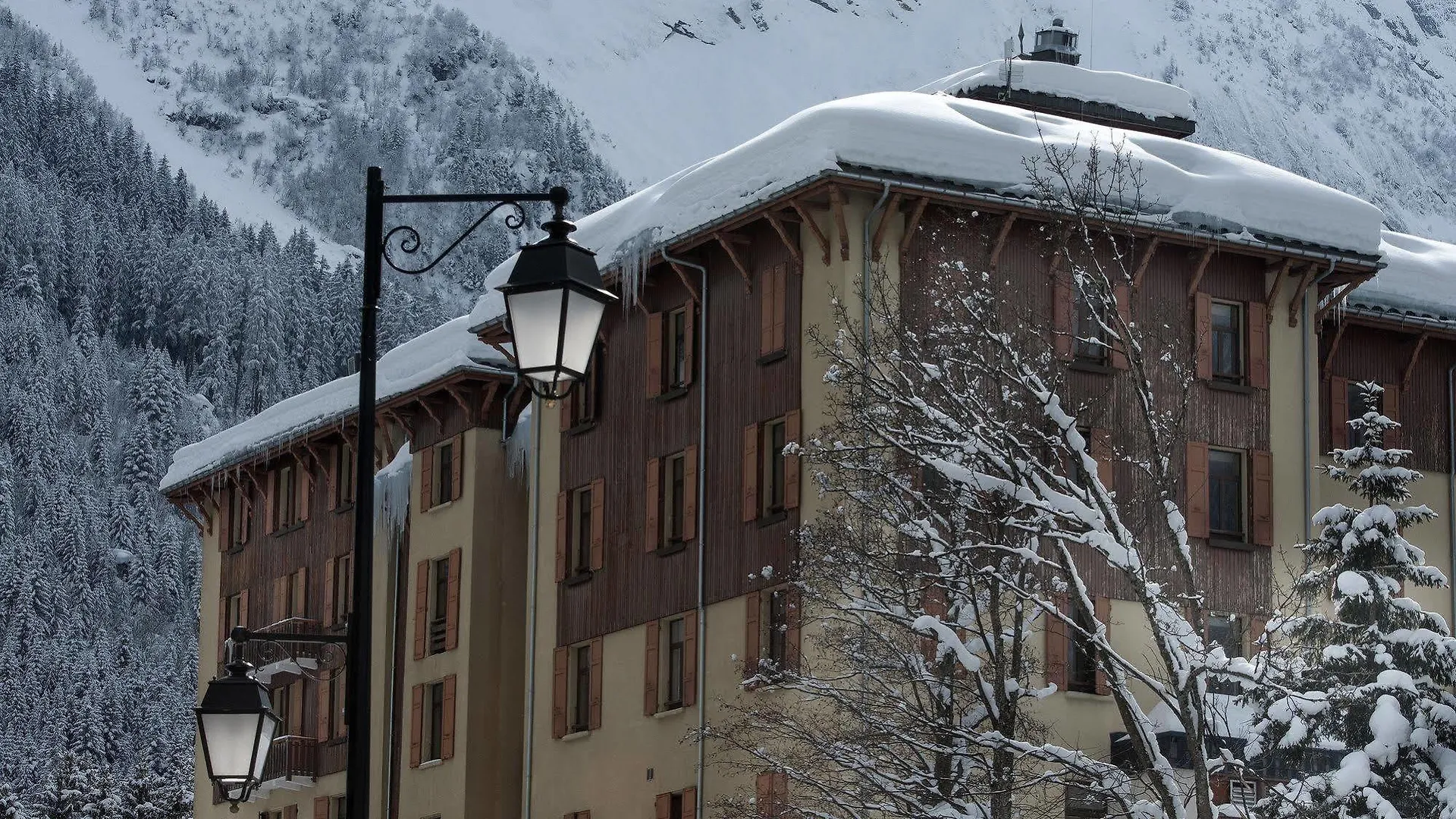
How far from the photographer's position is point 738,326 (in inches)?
1924

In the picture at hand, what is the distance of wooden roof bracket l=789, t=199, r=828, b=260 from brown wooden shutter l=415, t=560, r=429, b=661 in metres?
18.3

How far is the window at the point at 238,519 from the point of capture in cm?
7388

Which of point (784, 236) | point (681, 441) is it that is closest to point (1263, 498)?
point (784, 236)

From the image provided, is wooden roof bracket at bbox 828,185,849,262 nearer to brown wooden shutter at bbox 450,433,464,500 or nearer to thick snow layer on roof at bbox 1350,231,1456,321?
thick snow layer on roof at bbox 1350,231,1456,321

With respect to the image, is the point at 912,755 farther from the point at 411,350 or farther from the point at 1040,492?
the point at 411,350

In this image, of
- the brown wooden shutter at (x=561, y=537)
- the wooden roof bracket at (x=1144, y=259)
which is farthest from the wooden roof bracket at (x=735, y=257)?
the brown wooden shutter at (x=561, y=537)

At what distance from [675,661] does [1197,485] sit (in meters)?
9.96

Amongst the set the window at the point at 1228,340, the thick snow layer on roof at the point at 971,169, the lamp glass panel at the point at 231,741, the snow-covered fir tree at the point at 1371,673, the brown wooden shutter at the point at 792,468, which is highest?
the thick snow layer on roof at the point at 971,169

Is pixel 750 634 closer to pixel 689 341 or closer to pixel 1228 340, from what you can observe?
pixel 689 341

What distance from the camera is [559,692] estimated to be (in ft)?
174

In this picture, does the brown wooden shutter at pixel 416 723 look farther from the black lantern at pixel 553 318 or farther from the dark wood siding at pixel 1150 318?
the black lantern at pixel 553 318

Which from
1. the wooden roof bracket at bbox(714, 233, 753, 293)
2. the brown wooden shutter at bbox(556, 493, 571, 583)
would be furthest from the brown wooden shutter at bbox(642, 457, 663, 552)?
the wooden roof bracket at bbox(714, 233, 753, 293)

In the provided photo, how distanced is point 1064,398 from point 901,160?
26.6 feet

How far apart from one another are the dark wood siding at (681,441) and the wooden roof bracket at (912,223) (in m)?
2.11
